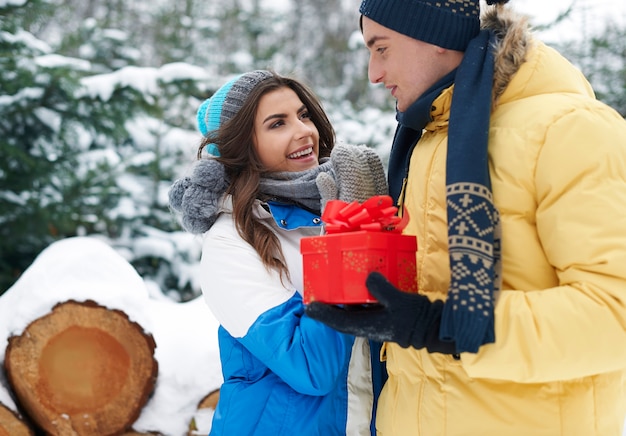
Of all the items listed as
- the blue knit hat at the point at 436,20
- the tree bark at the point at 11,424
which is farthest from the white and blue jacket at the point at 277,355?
the tree bark at the point at 11,424

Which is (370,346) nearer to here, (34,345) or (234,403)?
(234,403)

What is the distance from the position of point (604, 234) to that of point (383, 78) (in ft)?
2.38

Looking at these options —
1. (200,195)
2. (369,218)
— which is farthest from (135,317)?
(369,218)

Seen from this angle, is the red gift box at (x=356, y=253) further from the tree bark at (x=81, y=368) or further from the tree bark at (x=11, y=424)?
the tree bark at (x=11, y=424)

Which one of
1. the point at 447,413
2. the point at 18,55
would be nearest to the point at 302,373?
the point at 447,413

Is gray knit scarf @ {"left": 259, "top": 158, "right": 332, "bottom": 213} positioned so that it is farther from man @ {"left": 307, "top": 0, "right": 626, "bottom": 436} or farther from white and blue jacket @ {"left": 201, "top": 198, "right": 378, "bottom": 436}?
man @ {"left": 307, "top": 0, "right": 626, "bottom": 436}

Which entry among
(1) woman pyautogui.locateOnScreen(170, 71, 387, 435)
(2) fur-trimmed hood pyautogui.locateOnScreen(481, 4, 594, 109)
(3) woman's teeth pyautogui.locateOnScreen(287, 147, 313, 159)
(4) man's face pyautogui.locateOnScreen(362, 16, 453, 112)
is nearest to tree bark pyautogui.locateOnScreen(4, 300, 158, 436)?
(1) woman pyautogui.locateOnScreen(170, 71, 387, 435)

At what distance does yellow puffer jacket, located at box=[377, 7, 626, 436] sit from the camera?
1286 mm

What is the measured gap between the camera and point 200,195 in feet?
7.09

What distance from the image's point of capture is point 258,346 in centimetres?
186

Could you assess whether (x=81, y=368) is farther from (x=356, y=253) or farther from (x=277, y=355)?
(x=356, y=253)

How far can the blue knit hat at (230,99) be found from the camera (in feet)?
7.86

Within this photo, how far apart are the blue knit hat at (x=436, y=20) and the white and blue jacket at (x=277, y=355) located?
0.76 meters

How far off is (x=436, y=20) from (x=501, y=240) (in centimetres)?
60
